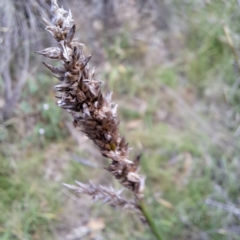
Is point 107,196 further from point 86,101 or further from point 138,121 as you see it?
point 138,121

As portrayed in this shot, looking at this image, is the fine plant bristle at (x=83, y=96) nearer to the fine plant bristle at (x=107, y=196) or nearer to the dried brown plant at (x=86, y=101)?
the dried brown plant at (x=86, y=101)

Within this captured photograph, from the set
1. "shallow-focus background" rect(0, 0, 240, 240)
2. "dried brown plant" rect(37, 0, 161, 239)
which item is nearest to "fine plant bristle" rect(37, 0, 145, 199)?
"dried brown plant" rect(37, 0, 161, 239)

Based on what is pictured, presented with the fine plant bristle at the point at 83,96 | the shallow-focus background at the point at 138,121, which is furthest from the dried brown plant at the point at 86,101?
the shallow-focus background at the point at 138,121

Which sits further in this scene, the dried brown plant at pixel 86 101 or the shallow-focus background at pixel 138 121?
the shallow-focus background at pixel 138 121

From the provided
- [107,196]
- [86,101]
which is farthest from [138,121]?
[86,101]

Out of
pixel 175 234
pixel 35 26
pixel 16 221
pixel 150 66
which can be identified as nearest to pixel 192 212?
pixel 175 234

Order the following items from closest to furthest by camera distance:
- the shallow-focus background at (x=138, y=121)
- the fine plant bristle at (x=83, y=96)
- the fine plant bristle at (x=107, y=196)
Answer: the fine plant bristle at (x=83, y=96), the fine plant bristle at (x=107, y=196), the shallow-focus background at (x=138, y=121)
